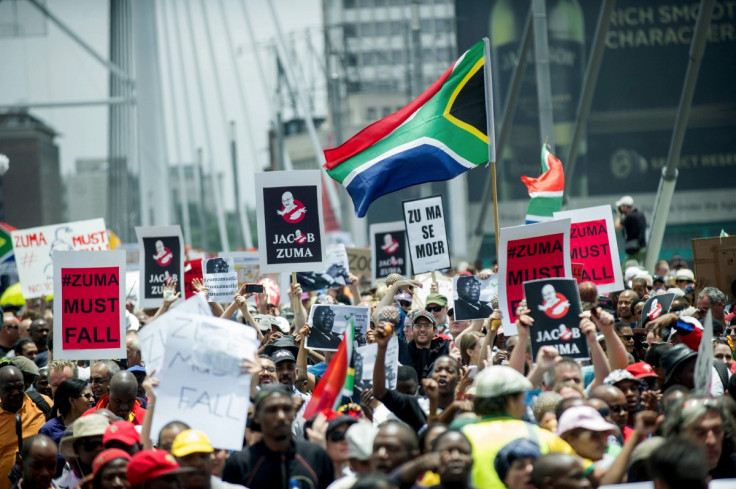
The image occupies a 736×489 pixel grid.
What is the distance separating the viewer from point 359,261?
1969 centimetres

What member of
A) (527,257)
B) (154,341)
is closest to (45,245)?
Answer: (527,257)

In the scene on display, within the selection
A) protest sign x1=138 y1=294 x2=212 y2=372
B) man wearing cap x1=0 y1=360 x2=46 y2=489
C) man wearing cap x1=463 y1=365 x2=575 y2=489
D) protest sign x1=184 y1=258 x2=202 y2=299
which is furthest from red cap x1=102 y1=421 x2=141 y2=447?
protest sign x1=184 y1=258 x2=202 y2=299

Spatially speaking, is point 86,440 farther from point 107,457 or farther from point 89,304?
point 89,304

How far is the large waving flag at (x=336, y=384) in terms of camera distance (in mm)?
6949

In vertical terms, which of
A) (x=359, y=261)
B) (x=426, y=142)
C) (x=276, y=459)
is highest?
(x=426, y=142)

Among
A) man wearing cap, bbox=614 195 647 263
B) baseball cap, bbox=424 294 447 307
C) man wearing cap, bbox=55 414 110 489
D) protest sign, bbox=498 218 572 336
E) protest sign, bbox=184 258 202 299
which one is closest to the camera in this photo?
man wearing cap, bbox=55 414 110 489

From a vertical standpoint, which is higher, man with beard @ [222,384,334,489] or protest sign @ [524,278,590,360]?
protest sign @ [524,278,590,360]

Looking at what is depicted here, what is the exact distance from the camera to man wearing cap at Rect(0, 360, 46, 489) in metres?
8.95

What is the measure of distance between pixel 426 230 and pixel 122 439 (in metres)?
6.73

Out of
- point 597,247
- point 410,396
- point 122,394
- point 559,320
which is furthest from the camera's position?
point 597,247

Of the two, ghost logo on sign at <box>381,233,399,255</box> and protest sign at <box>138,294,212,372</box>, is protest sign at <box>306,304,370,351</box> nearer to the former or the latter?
protest sign at <box>138,294,212,372</box>

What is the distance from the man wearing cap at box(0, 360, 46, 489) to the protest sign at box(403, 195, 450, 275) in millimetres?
5029

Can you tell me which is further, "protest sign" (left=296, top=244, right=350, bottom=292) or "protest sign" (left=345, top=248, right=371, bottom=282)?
"protest sign" (left=345, top=248, right=371, bottom=282)

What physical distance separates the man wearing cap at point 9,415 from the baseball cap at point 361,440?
353 centimetres
